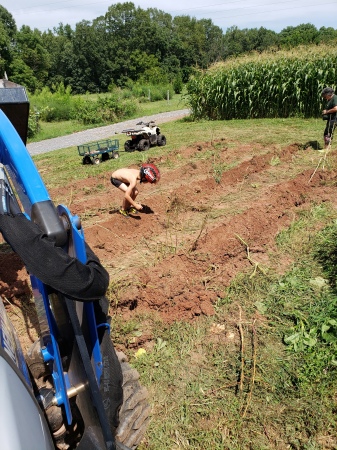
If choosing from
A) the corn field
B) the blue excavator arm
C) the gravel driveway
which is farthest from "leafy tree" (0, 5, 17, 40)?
the blue excavator arm

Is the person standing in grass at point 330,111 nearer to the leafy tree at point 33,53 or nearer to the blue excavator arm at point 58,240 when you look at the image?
the blue excavator arm at point 58,240

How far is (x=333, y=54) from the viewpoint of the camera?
15.1 meters

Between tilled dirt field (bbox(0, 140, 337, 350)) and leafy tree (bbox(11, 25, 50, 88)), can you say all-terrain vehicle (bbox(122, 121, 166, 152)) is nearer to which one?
tilled dirt field (bbox(0, 140, 337, 350))

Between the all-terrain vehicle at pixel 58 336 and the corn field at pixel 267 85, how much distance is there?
1450cm

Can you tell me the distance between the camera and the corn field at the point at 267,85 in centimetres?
1460

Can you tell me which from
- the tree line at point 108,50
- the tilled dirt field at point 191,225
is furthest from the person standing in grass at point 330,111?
the tree line at point 108,50

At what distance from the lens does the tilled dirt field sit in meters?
4.23

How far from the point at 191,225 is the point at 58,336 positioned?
426cm

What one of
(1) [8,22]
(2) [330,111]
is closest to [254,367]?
(2) [330,111]

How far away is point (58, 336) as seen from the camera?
2.03 meters

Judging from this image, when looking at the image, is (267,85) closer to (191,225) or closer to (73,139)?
(73,139)

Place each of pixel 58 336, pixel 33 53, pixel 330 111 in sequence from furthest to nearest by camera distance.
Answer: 1. pixel 33 53
2. pixel 330 111
3. pixel 58 336

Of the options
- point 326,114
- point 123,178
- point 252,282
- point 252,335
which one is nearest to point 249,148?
point 326,114

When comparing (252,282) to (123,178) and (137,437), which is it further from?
(123,178)
